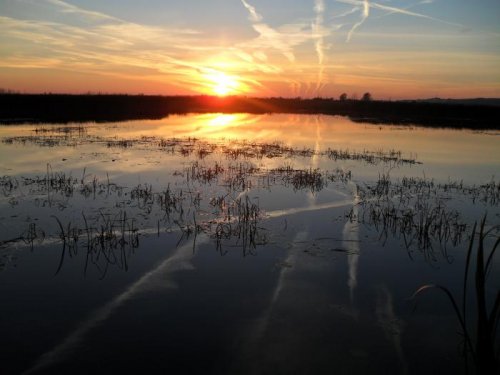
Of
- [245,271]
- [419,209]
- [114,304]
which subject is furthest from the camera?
[419,209]

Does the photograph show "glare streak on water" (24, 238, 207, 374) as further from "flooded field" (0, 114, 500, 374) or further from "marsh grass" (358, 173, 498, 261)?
"marsh grass" (358, 173, 498, 261)

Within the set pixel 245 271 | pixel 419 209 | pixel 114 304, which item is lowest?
pixel 114 304

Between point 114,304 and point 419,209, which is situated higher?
point 419,209

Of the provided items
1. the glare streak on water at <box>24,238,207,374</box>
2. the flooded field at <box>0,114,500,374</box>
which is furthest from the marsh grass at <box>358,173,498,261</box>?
the glare streak on water at <box>24,238,207,374</box>

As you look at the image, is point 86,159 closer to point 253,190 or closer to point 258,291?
point 253,190

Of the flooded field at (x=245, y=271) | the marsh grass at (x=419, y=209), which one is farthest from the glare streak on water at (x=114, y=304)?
the marsh grass at (x=419, y=209)

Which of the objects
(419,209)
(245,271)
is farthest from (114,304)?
(419,209)

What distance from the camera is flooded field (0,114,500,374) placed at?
5395 mm

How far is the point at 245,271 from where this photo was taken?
8031 mm

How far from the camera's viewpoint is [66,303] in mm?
6555

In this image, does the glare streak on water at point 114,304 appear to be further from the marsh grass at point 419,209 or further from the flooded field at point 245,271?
the marsh grass at point 419,209

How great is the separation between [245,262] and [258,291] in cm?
128

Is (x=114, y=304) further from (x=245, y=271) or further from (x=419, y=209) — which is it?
(x=419, y=209)

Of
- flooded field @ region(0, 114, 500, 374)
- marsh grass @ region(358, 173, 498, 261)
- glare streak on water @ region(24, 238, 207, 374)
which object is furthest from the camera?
marsh grass @ region(358, 173, 498, 261)
